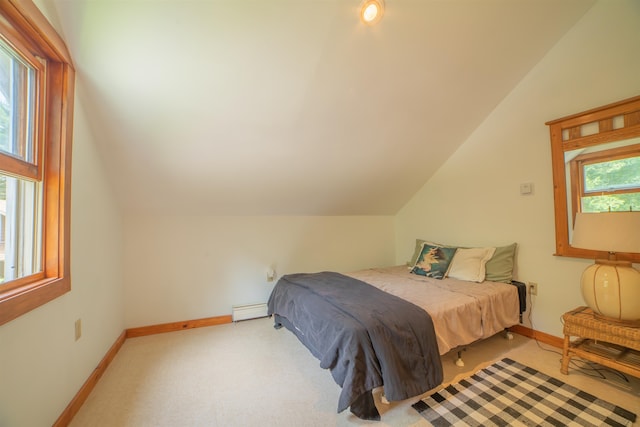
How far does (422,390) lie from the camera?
5.13 ft

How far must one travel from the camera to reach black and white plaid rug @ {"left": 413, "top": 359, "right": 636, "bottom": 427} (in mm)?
1488

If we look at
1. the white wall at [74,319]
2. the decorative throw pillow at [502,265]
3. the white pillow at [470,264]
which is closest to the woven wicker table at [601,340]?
the decorative throw pillow at [502,265]

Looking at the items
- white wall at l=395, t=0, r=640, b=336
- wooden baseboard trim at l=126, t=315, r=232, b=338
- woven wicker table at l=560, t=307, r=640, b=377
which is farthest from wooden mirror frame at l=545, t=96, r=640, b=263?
wooden baseboard trim at l=126, t=315, r=232, b=338

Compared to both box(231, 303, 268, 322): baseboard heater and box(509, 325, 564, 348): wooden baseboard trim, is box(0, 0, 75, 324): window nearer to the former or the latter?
box(231, 303, 268, 322): baseboard heater

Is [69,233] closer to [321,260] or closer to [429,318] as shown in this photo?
[429,318]

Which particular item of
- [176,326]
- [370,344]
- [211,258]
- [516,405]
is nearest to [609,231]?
[516,405]

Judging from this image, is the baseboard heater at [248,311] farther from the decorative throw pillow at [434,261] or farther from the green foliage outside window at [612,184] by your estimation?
the green foliage outside window at [612,184]

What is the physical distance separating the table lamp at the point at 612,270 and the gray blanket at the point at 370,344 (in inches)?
45.6

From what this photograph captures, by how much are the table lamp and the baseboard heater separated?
2.90 metres

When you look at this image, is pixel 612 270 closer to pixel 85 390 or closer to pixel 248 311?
pixel 248 311

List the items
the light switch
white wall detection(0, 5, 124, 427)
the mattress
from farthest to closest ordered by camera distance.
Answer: the light switch
the mattress
white wall detection(0, 5, 124, 427)

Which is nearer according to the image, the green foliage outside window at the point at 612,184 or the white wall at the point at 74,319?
the white wall at the point at 74,319

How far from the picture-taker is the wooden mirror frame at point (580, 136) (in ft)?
6.55

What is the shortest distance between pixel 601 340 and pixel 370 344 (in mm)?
1606
